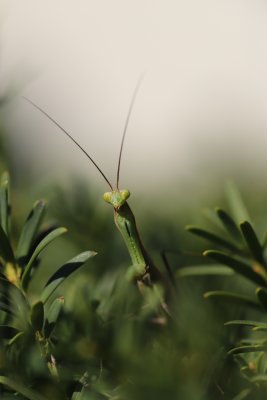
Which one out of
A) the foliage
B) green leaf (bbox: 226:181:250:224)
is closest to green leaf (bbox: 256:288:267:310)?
the foliage

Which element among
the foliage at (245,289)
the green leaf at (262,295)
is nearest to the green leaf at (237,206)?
the foliage at (245,289)

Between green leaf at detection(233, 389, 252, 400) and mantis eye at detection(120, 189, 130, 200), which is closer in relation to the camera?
green leaf at detection(233, 389, 252, 400)

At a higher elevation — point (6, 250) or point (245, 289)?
point (6, 250)

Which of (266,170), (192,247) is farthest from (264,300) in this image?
(266,170)

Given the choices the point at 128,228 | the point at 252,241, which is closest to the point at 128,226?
the point at 128,228

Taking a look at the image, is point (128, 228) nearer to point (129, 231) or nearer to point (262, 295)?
point (129, 231)

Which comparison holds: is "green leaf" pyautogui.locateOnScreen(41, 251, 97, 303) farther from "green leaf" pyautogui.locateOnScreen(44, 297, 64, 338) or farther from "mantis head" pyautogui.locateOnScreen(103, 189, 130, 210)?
"mantis head" pyautogui.locateOnScreen(103, 189, 130, 210)
